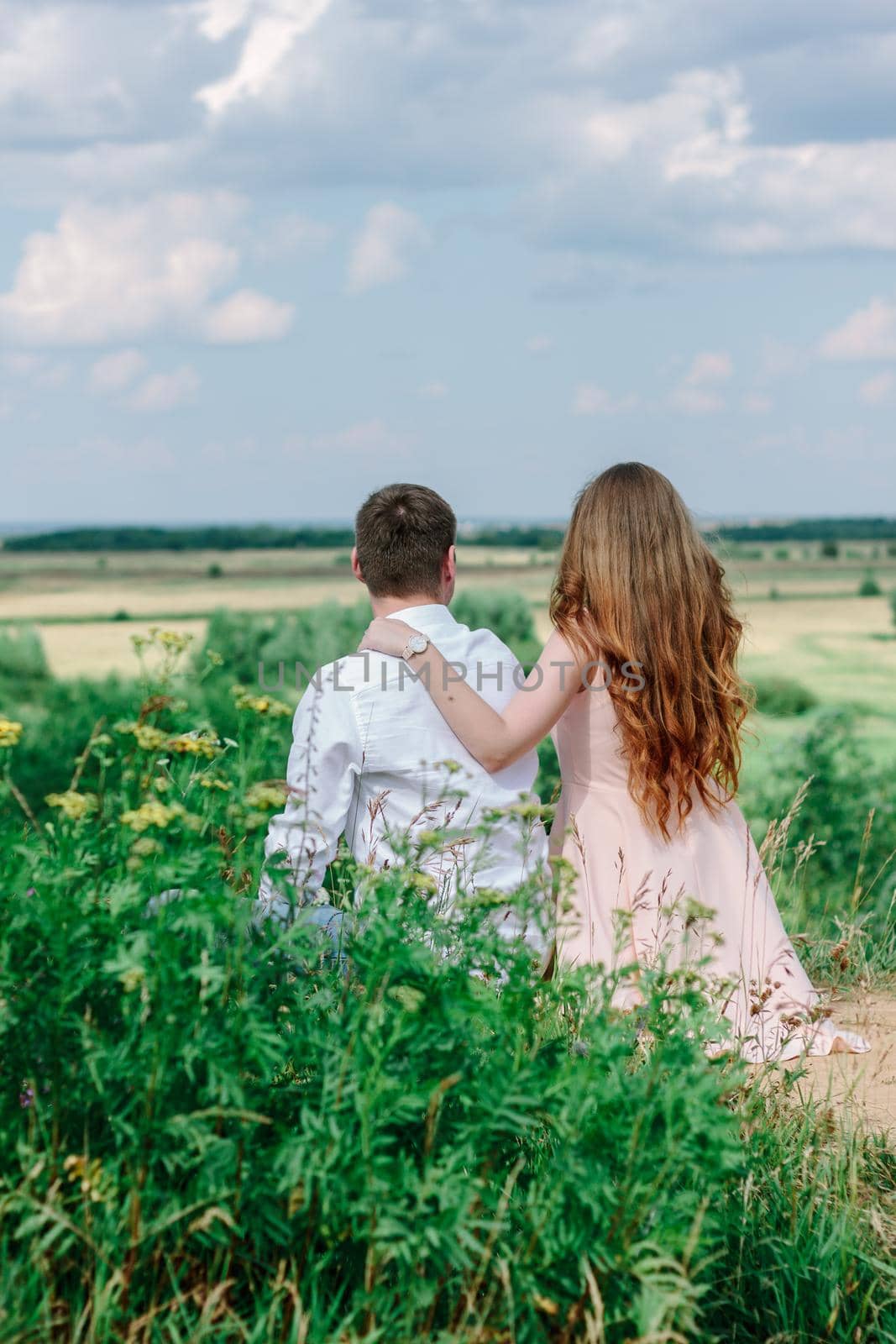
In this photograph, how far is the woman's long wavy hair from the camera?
3477mm

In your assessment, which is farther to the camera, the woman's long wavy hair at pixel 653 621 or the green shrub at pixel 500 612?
the green shrub at pixel 500 612

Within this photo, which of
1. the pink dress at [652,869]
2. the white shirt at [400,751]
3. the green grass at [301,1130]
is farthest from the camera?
the pink dress at [652,869]

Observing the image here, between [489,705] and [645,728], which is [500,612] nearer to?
[645,728]

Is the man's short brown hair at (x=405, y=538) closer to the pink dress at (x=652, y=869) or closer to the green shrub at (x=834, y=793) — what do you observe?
the pink dress at (x=652, y=869)

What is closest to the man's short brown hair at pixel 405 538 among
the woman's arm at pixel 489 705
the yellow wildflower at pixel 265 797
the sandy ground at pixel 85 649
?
the woman's arm at pixel 489 705

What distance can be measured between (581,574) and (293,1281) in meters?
2.16

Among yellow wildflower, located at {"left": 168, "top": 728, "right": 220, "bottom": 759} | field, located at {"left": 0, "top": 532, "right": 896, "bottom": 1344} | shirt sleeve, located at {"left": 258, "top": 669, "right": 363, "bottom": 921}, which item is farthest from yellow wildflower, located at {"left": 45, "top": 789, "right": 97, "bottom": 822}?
shirt sleeve, located at {"left": 258, "top": 669, "right": 363, "bottom": 921}

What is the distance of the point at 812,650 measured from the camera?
60.4ft

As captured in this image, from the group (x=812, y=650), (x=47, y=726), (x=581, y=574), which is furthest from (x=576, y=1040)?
(x=812, y=650)

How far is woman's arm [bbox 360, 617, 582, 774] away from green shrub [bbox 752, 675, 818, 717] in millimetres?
10537

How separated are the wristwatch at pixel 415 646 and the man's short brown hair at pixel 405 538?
0.23 m

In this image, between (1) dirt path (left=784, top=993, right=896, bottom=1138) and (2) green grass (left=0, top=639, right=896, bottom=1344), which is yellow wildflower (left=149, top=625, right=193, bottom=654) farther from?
(1) dirt path (left=784, top=993, right=896, bottom=1138)

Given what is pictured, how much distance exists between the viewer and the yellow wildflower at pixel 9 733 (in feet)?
7.29

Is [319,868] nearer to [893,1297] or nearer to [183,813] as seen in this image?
[183,813]
